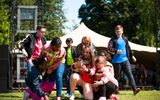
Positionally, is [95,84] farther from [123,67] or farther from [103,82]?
[123,67]

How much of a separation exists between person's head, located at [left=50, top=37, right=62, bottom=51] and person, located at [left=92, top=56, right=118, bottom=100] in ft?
2.28

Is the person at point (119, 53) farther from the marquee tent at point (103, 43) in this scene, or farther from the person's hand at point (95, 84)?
the marquee tent at point (103, 43)

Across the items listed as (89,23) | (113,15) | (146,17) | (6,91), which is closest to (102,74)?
(6,91)

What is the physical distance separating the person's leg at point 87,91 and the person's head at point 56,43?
73cm

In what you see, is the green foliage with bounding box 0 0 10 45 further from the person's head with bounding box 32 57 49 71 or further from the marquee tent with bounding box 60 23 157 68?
the person's head with bounding box 32 57 49 71

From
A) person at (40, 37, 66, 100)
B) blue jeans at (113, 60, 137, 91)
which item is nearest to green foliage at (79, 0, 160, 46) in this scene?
blue jeans at (113, 60, 137, 91)

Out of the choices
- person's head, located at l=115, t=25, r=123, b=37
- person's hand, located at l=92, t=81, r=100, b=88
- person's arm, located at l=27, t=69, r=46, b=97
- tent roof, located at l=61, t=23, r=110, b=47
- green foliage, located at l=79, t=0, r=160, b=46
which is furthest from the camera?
green foliage, located at l=79, t=0, r=160, b=46

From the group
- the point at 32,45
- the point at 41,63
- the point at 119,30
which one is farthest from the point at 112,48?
the point at 41,63

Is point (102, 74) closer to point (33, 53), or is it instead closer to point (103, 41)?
point (33, 53)

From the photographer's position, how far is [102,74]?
27.7 ft

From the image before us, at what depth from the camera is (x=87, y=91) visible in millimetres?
8438

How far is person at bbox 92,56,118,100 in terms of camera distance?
8320 mm

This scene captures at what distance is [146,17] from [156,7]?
86.0 feet

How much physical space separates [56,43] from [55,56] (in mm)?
280
